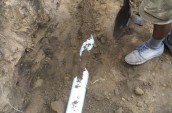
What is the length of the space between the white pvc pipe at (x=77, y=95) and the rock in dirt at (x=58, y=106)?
0.05 metres

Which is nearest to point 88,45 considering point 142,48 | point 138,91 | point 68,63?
point 68,63

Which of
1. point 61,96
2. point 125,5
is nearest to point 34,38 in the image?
point 61,96

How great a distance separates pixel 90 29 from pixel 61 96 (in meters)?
0.68

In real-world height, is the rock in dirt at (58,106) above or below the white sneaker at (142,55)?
below

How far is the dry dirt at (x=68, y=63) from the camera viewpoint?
2043 millimetres

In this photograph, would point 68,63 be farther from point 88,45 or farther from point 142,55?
point 142,55

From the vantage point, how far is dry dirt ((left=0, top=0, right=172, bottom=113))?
2.04 metres

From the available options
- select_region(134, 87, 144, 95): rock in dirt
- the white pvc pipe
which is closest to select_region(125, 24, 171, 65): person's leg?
select_region(134, 87, 144, 95): rock in dirt

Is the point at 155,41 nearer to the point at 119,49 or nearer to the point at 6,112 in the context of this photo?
the point at 119,49

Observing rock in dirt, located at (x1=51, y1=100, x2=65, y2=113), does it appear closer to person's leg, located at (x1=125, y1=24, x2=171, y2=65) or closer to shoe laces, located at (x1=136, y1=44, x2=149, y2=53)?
person's leg, located at (x1=125, y1=24, x2=171, y2=65)

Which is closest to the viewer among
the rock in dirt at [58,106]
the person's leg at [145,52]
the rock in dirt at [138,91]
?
the rock in dirt at [58,106]

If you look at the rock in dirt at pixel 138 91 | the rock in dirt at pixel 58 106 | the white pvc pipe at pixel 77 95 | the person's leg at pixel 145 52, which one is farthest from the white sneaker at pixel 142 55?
the rock in dirt at pixel 58 106

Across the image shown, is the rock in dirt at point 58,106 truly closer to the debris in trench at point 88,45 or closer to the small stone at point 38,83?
the small stone at point 38,83

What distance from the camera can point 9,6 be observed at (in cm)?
202
